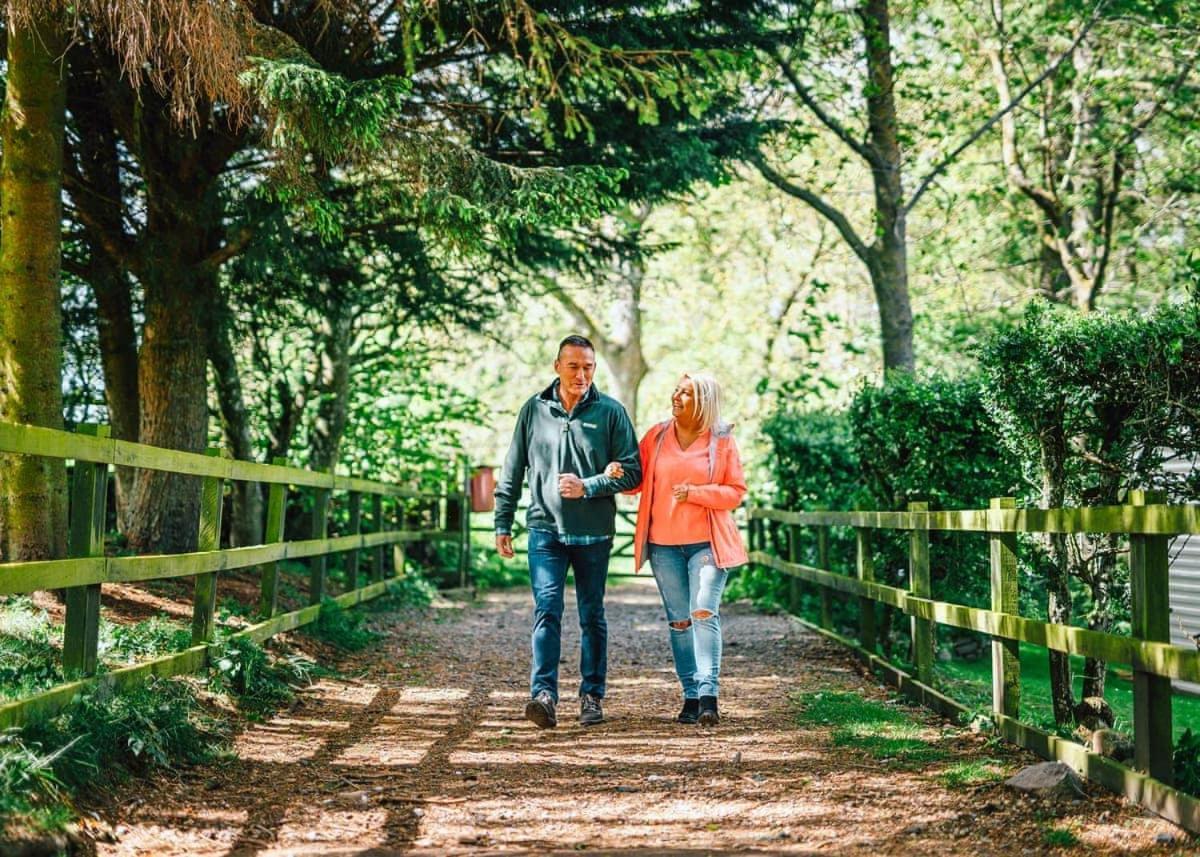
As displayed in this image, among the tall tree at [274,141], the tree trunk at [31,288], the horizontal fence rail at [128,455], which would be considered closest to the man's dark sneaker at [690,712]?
the horizontal fence rail at [128,455]

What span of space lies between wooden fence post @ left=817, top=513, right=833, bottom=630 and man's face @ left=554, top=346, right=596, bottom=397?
12.9 ft

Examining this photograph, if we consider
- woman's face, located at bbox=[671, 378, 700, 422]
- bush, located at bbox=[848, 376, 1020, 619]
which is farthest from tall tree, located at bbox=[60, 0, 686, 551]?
bush, located at bbox=[848, 376, 1020, 619]

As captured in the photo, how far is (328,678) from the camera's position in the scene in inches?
316

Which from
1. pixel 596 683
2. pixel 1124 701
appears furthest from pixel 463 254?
pixel 1124 701

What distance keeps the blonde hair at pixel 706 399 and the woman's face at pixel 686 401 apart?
0.04ft

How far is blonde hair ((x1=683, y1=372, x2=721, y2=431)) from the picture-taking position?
254 inches

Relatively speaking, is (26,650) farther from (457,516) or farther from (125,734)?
(457,516)

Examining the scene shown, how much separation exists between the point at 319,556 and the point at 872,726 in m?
4.77

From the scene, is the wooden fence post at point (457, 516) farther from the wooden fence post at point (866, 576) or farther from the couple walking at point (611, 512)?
the couple walking at point (611, 512)

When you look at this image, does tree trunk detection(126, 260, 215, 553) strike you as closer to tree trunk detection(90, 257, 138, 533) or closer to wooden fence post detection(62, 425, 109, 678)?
tree trunk detection(90, 257, 138, 533)

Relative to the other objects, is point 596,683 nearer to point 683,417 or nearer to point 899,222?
point 683,417

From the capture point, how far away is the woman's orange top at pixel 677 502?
6523 millimetres

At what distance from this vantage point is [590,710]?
6.60 meters

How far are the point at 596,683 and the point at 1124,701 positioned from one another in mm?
6261
